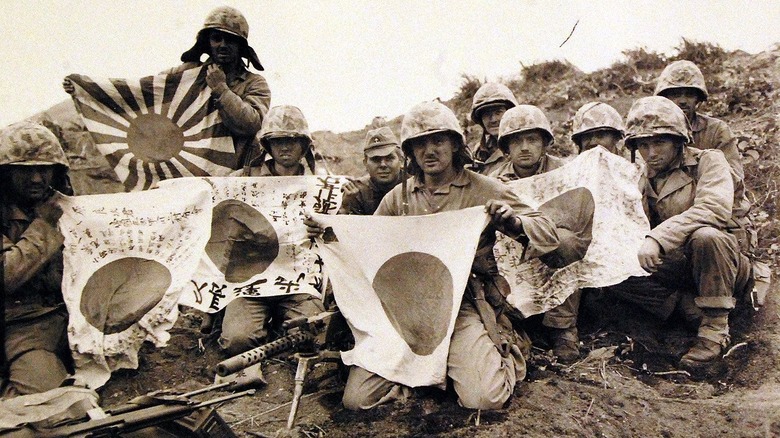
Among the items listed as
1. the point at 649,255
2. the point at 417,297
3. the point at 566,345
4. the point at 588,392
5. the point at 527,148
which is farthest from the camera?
the point at 527,148

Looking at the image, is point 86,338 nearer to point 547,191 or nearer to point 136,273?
point 136,273

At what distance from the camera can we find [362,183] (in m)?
7.94

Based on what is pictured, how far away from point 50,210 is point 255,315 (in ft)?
7.00

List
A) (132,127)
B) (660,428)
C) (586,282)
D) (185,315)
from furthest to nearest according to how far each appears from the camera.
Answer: (185,315) < (132,127) < (586,282) < (660,428)

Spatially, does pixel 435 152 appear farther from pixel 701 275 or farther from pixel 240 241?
pixel 701 275

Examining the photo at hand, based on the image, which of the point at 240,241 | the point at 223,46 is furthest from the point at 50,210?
the point at 223,46

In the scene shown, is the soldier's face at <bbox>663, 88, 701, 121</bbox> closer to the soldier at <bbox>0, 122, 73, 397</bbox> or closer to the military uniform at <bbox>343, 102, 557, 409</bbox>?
the military uniform at <bbox>343, 102, 557, 409</bbox>

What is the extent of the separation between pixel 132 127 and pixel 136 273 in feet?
6.91

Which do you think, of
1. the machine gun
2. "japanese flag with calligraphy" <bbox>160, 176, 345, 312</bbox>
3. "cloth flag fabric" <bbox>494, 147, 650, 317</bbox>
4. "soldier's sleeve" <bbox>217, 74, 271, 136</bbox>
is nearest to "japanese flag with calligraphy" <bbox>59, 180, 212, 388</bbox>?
"japanese flag with calligraphy" <bbox>160, 176, 345, 312</bbox>

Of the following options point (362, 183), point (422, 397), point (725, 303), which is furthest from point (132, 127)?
point (725, 303)

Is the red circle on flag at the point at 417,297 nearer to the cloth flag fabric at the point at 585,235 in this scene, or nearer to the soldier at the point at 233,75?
the cloth flag fabric at the point at 585,235

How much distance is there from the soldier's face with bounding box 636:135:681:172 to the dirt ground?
4.80 feet

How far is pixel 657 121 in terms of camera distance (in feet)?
22.8

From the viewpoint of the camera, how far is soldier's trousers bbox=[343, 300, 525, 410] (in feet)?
18.6
